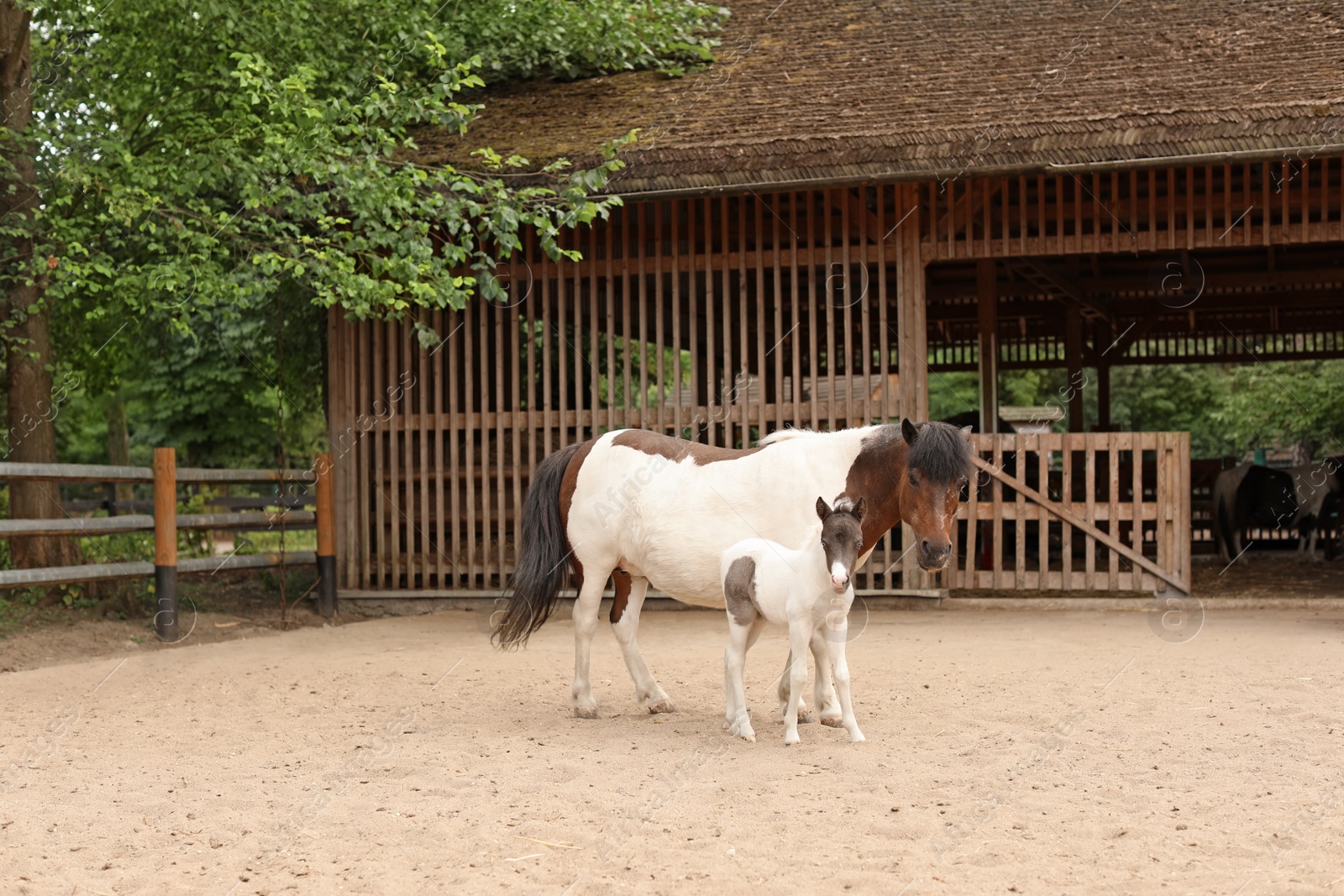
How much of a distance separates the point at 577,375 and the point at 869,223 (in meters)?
2.88

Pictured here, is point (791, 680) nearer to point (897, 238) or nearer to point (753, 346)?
point (897, 238)

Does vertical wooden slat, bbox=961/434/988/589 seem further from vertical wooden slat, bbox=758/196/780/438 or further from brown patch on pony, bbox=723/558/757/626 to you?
brown patch on pony, bbox=723/558/757/626

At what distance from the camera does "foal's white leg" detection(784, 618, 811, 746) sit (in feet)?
18.1

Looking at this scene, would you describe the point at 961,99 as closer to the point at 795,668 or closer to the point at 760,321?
the point at 760,321

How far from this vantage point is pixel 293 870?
Answer: 394 cm

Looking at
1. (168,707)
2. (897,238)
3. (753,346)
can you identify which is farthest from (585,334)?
(168,707)

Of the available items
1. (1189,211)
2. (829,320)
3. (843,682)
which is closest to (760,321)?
(829,320)

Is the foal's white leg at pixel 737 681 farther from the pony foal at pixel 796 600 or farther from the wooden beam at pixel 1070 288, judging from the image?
the wooden beam at pixel 1070 288

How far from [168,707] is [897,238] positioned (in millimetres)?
6823

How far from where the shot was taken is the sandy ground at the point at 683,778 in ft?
12.7

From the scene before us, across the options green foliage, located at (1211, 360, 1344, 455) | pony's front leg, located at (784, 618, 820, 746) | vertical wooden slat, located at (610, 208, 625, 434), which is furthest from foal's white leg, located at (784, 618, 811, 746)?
green foliage, located at (1211, 360, 1344, 455)

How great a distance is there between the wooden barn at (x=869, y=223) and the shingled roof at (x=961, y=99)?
28 mm

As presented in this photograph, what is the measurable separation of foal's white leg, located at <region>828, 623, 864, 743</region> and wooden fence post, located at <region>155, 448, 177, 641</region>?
19.8ft

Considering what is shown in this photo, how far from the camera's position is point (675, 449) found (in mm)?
6695
